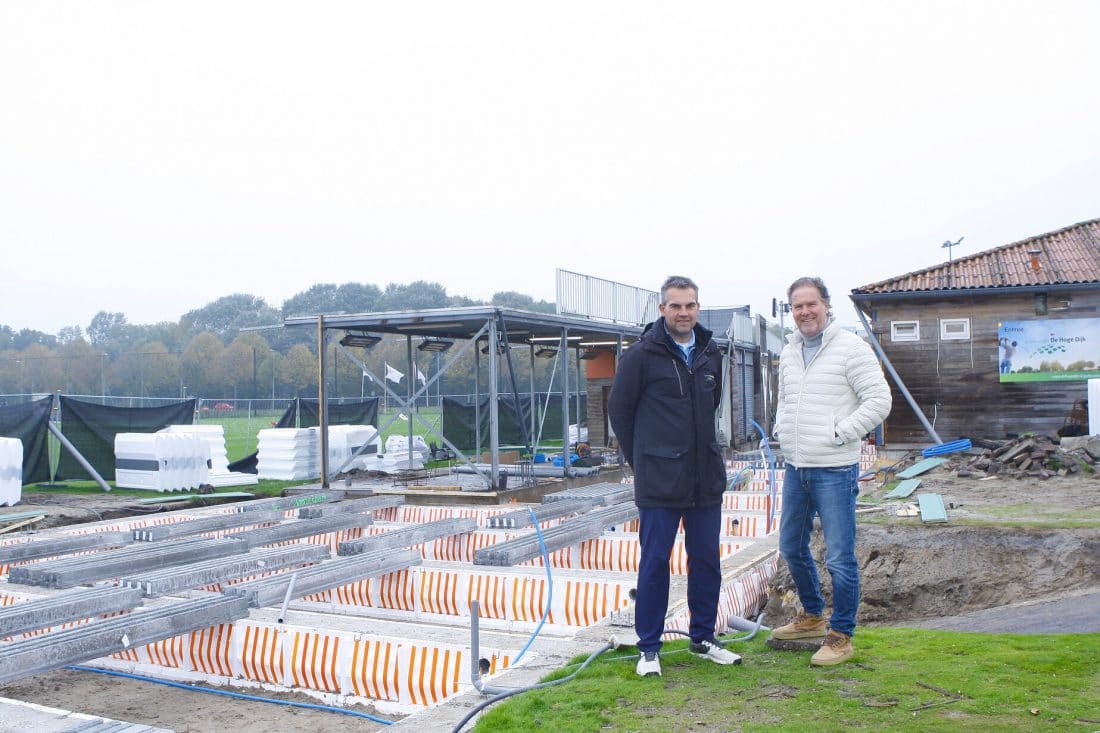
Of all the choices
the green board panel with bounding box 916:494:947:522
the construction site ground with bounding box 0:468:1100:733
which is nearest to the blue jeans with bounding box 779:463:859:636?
the construction site ground with bounding box 0:468:1100:733

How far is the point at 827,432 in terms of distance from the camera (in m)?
4.77

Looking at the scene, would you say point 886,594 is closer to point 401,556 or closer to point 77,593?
point 401,556

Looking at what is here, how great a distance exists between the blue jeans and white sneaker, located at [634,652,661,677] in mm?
923

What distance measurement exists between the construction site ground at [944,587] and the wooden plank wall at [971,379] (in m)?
7.67

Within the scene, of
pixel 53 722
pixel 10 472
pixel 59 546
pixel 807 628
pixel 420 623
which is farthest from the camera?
pixel 10 472

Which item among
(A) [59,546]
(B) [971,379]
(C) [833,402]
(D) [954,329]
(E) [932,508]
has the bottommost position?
(A) [59,546]

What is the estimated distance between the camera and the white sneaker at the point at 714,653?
500cm

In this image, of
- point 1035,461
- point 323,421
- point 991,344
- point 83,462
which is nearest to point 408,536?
point 323,421

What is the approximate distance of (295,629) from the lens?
7.10 metres

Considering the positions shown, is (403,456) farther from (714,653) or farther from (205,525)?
(714,653)

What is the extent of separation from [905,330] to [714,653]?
16.1m

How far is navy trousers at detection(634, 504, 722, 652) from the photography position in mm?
4859

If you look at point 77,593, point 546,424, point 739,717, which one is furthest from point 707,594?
point 546,424

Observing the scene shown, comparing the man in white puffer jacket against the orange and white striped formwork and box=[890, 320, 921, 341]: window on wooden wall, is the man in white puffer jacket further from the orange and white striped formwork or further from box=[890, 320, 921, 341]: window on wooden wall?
box=[890, 320, 921, 341]: window on wooden wall
